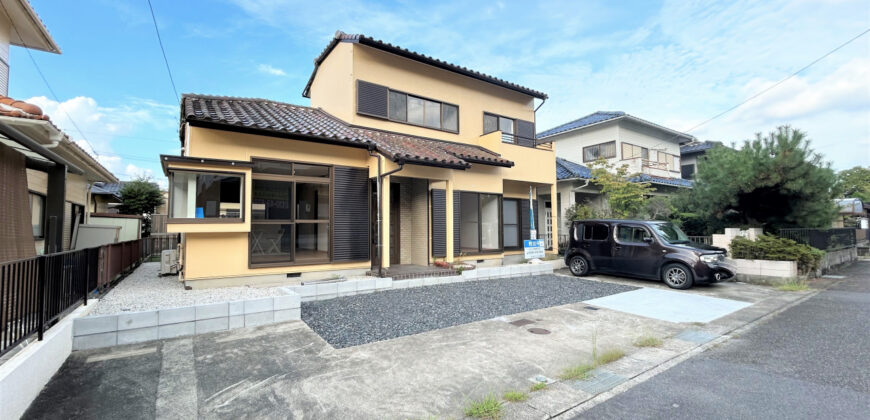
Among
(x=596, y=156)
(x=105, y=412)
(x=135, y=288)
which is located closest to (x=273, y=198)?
(x=135, y=288)

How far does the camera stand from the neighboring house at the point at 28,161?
3.71 m

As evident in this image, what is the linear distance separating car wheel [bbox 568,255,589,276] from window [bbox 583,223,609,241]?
593 millimetres

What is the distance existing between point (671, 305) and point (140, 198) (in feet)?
71.9

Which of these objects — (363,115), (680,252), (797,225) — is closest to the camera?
(680,252)

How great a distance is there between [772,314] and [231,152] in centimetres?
983

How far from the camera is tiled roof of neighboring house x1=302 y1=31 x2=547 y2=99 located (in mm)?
8750

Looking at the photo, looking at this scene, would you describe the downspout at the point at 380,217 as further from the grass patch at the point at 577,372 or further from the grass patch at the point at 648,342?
the grass patch at the point at 648,342

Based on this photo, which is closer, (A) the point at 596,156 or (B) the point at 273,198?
(B) the point at 273,198

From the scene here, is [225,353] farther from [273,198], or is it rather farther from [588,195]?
[588,195]

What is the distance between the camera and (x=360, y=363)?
A: 3523 mm

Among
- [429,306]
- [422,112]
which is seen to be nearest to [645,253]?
[429,306]

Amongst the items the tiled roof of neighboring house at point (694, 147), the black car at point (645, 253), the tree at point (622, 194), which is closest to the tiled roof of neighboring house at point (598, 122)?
the tiled roof of neighboring house at point (694, 147)

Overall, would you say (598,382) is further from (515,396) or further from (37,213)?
(37,213)

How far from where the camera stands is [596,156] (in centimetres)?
1722
